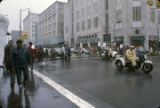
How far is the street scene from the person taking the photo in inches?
227

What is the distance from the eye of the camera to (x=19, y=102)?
5.23 meters

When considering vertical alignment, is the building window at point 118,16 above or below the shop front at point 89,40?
above

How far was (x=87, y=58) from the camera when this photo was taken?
2488 cm

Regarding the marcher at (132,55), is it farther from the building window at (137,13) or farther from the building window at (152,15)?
the building window at (152,15)

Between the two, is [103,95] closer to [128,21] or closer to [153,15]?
[128,21]

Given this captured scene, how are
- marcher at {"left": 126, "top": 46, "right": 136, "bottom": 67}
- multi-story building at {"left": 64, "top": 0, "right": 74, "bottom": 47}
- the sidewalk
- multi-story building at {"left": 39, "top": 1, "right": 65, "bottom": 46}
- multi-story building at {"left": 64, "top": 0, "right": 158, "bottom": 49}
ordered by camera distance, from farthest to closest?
multi-story building at {"left": 39, "top": 1, "right": 65, "bottom": 46}
multi-story building at {"left": 64, "top": 0, "right": 74, "bottom": 47}
multi-story building at {"left": 64, "top": 0, "right": 158, "bottom": 49}
marcher at {"left": 126, "top": 46, "right": 136, "bottom": 67}
the sidewalk

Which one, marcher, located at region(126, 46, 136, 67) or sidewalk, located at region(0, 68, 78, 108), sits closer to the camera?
sidewalk, located at region(0, 68, 78, 108)

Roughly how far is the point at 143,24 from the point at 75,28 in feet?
97.5

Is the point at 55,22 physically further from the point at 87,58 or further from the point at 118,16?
the point at 87,58

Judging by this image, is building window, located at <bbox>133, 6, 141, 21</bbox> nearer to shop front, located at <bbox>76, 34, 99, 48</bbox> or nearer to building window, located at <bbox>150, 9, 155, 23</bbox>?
building window, located at <bbox>150, 9, 155, 23</bbox>

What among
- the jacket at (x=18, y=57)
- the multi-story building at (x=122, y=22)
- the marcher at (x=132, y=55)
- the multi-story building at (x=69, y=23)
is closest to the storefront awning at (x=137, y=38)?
the multi-story building at (x=122, y=22)

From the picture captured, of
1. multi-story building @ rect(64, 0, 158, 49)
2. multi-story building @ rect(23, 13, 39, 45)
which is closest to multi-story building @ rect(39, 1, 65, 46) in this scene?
multi-story building @ rect(23, 13, 39, 45)

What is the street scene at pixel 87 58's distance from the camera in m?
5.76

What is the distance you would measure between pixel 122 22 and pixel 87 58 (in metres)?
22.3
